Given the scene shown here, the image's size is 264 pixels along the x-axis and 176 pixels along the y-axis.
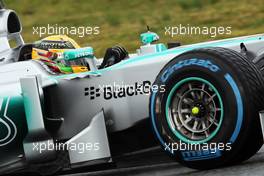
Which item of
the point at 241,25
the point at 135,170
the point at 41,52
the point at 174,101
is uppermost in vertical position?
the point at 241,25

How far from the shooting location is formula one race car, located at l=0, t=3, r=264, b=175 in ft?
16.2

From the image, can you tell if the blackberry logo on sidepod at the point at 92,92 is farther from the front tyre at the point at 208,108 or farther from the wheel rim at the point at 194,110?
the wheel rim at the point at 194,110

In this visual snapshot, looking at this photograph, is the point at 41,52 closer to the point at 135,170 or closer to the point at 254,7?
the point at 135,170

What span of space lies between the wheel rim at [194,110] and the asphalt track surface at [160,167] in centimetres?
28

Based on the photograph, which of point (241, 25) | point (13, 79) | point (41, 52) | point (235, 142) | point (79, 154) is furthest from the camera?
point (241, 25)

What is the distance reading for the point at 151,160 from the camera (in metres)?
5.88

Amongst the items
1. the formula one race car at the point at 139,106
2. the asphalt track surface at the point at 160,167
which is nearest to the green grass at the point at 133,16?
the asphalt track surface at the point at 160,167

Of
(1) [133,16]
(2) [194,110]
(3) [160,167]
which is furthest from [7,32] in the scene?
(1) [133,16]

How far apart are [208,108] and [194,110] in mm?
97

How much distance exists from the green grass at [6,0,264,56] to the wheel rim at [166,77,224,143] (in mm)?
8840

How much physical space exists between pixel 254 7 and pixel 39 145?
10958mm

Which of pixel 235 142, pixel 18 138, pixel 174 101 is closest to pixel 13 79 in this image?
pixel 18 138

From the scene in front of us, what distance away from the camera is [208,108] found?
16.6 ft

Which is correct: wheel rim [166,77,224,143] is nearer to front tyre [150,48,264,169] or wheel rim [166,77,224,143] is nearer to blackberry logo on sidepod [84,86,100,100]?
front tyre [150,48,264,169]
